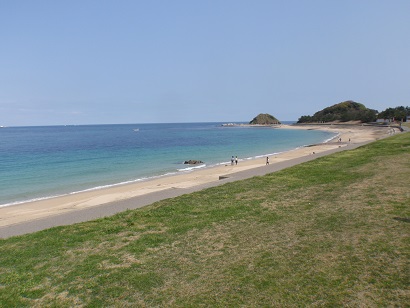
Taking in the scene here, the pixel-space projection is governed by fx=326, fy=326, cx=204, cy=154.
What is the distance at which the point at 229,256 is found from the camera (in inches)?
249

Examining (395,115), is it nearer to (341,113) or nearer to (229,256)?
(341,113)

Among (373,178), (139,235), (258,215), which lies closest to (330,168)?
(373,178)

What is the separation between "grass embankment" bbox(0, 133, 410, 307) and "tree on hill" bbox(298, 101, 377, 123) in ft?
437

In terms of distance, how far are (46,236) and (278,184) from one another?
865cm

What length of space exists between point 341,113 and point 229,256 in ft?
544

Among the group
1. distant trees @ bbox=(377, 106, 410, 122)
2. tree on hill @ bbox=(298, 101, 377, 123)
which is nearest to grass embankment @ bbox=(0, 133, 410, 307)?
distant trees @ bbox=(377, 106, 410, 122)

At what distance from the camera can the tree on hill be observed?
136 metres

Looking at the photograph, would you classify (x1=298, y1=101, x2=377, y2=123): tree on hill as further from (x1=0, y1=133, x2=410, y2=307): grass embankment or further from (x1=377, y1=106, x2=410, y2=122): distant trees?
(x1=0, y1=133, x2=410, y2=307): grass embankment

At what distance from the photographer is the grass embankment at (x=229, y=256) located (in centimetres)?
490

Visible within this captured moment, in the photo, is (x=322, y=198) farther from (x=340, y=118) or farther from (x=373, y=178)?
(x=340, y=118)

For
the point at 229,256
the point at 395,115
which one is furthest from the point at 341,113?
the point at 229,256

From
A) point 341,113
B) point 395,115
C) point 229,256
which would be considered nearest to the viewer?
point 229,256

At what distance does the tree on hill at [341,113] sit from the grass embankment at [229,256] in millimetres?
133215

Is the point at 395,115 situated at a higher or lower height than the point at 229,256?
higher
